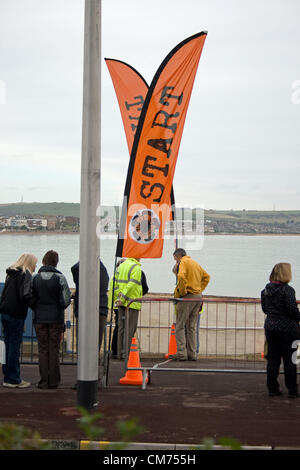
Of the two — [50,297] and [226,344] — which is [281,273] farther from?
[226,344]

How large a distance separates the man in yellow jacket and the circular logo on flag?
2.66m

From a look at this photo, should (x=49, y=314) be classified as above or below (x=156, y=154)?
below

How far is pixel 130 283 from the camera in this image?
11055 millimetres

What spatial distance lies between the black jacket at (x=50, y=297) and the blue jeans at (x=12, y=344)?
0.31m

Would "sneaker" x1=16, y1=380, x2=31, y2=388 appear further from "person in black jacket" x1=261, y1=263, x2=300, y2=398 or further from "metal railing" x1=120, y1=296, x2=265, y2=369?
"person in black jacket" x1=261, y1=263, x2=300, y2=398

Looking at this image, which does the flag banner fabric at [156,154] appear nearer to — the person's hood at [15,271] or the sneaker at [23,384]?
the person's hood at [15,271]

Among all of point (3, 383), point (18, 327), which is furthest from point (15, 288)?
point (3, 383)

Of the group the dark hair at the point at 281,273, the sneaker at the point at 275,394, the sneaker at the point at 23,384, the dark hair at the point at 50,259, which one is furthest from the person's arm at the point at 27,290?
the sneaker at the point at 275,394

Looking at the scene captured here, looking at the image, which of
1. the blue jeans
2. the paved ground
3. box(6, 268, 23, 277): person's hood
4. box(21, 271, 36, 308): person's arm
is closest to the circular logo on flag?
box(21, 271, 36, 308): person's arm

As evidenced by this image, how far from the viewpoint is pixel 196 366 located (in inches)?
426

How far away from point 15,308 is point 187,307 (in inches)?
149

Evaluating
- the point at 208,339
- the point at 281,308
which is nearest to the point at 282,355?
the point at 281,308
